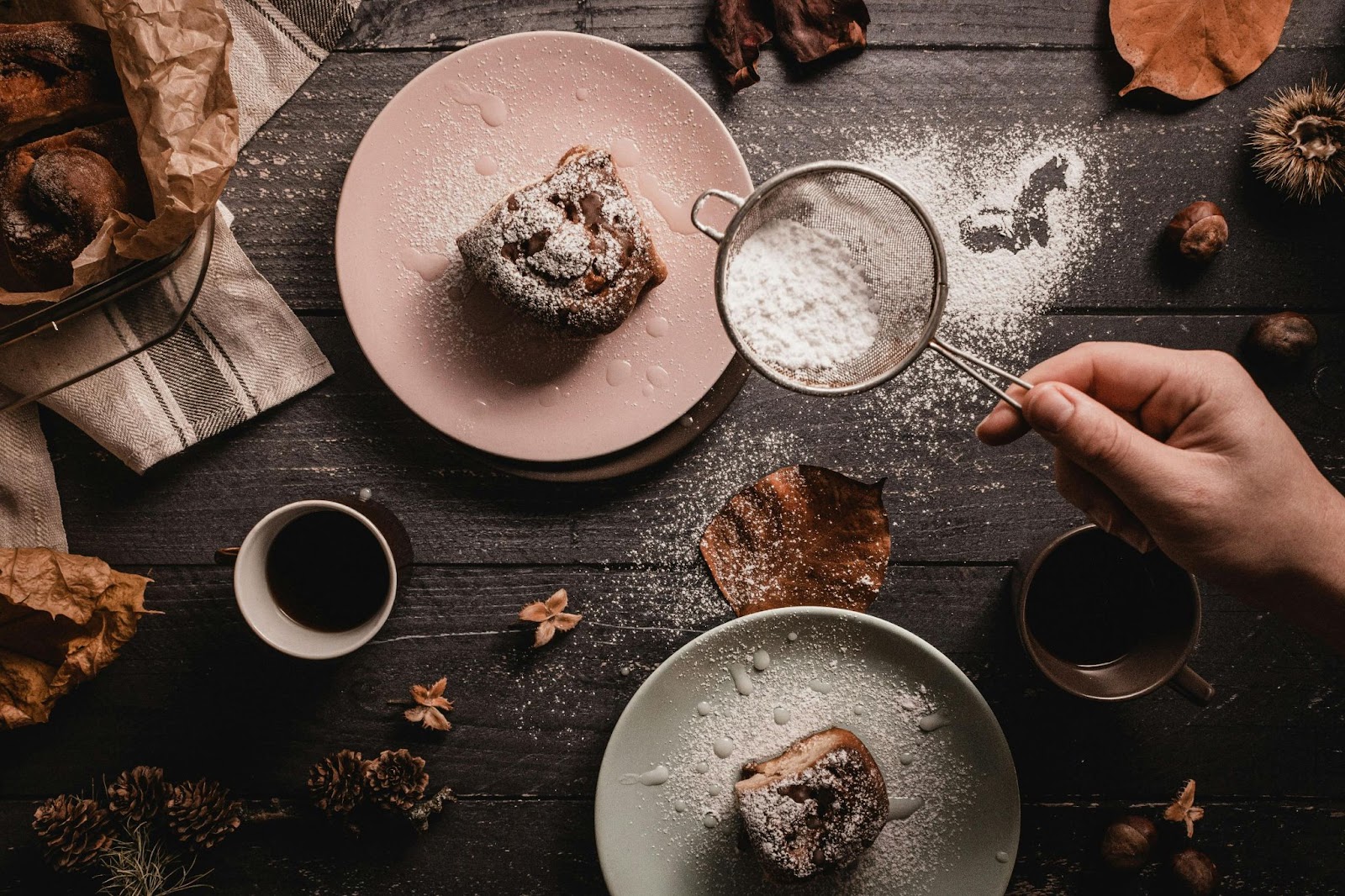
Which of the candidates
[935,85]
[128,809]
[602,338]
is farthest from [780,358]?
[128,809]

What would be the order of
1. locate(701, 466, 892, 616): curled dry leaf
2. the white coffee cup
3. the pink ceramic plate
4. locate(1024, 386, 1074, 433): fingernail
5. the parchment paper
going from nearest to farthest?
locate(1024, 386, 1074, 433): fingernail
the parchment paper
the white coffee cup
the pink ceramic plate
locate(701, 466, 892, 616): curled dry leaf

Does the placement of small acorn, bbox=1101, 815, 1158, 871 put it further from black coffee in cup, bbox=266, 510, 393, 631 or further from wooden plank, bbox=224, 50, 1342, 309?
black coffee in cup, bbox=266, 510, 393, 631

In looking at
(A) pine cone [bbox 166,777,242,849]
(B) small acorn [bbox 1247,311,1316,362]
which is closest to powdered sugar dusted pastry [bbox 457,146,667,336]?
(A) pine cone [bbox 166,777,242,849]

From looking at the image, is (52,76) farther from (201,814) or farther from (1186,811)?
(1186,811)

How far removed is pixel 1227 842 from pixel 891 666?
777 millimetres

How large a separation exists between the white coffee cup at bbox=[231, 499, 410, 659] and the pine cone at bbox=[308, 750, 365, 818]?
25 centimetres

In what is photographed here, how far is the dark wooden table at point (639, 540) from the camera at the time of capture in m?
1.56

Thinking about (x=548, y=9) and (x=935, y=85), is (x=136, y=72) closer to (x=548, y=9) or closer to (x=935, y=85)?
(x=548, y=9)

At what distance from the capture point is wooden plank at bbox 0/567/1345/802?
5.13 feet

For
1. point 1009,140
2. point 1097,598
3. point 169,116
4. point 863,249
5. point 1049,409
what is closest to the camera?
point 1049,409

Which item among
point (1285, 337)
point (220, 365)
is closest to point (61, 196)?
point (220, 365)

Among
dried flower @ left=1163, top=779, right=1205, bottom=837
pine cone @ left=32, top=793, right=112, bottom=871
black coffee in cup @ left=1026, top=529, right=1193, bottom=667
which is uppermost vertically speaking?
black coffee in cup @ left=1026, top=529, right=1193, bottom=667

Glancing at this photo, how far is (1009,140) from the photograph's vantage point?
1.57 m

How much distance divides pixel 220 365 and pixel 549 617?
0.76 metres
